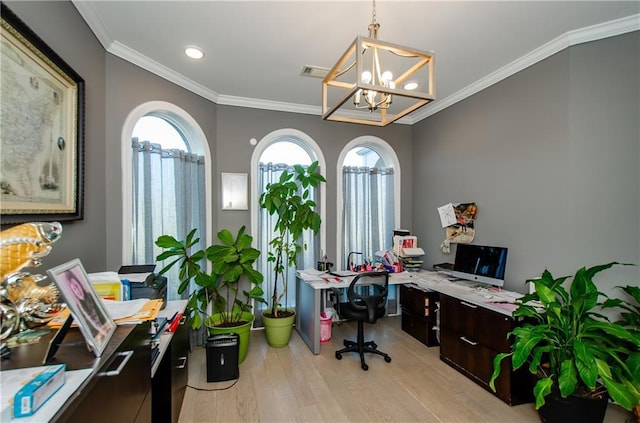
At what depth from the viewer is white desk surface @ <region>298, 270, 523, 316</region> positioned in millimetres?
2424

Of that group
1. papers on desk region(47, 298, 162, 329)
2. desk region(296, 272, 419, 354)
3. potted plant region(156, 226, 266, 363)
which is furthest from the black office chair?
papers on desk region(47, 298, 162, 329)

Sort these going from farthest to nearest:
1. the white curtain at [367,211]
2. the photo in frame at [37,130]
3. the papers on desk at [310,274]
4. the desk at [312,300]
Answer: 1. the white curtain at [367,211]
2. the papers on desk at [310,274]
3. the desk at [312,300]
4. the photo in frame at [37,130]

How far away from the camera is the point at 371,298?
289 centimetres

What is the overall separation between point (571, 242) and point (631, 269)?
1.21 ft

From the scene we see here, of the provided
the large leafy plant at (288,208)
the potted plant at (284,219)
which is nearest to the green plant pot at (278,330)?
the potted plant at (284,219)

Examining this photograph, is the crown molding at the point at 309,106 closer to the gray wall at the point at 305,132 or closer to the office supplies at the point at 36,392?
the gray wall at the point at 305,132

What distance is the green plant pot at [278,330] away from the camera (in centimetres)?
320

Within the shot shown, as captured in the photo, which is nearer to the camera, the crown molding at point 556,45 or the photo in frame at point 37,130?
the photo in frame at point 37,130

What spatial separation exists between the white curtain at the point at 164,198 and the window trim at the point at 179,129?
7cm

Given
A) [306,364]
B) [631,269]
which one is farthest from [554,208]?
[306,364]

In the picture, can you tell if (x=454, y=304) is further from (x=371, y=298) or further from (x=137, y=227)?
(x=137, y=227)

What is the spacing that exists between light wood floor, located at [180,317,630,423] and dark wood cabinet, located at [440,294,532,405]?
3.3 inches

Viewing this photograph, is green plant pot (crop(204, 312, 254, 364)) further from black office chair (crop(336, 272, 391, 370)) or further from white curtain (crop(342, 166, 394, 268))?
white curtain (crop(342, 166, 394, 268))

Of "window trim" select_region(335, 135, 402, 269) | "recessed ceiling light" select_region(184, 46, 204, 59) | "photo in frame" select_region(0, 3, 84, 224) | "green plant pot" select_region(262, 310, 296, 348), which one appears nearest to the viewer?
"photo in frame" select_region(0, 3, 84, 224)
